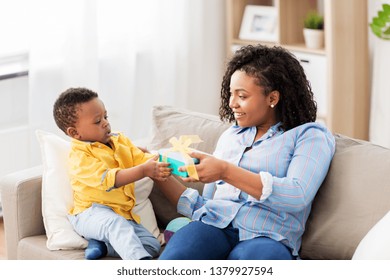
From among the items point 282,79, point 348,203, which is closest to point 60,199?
point 282,79

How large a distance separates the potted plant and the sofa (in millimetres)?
1391

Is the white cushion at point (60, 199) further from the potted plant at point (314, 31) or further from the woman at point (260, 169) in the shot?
the potted plant at point (314, 31)

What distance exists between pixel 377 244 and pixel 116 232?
29.7 inches

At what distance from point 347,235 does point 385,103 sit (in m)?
1.80

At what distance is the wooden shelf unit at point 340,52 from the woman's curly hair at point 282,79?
55.7 inches

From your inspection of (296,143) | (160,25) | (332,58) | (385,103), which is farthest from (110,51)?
(296,143)

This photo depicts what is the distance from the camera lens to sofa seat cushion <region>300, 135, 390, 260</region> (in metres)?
2.32

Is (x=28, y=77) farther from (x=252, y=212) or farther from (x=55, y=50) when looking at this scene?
(x=252, y=212)

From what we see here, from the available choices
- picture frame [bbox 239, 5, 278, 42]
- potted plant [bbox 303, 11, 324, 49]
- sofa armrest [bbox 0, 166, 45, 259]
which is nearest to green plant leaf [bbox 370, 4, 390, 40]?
potted plant [bbox 303, 11, 324, 49]

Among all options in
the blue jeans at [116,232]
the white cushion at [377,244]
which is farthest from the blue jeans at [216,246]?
the white cushion at [377,244]

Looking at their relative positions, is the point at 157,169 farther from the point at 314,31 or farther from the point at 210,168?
the point at 314,31

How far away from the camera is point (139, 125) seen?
411 cm

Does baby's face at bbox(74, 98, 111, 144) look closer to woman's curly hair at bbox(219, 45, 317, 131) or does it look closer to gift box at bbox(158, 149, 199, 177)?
gift box at bbox(158, 149, 199, 177)

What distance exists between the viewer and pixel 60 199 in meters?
2.56
